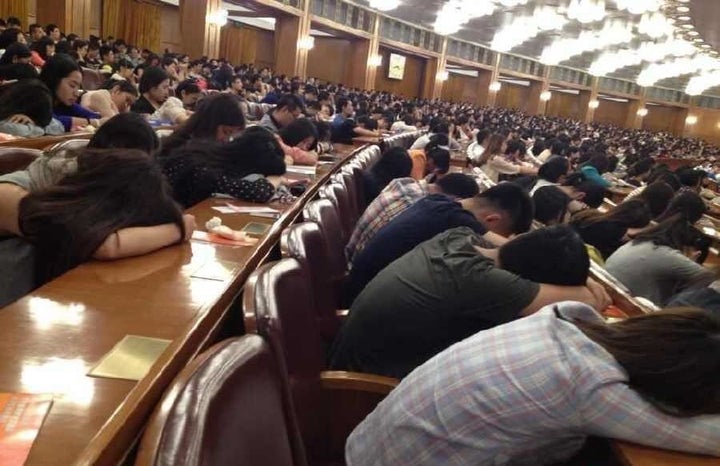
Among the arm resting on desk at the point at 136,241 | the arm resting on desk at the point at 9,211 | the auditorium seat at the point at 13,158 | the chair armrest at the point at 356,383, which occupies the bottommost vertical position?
the chair armrest at the point at 356,383

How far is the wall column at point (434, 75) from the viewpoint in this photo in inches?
957

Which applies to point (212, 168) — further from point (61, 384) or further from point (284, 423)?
point (284, 423)

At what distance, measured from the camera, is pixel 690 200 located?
180 inches

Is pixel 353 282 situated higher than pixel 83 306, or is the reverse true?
pixel 83 306

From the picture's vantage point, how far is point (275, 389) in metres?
1.05

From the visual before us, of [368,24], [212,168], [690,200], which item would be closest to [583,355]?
[212,168]

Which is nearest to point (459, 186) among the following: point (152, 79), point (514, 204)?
point (514, 204)

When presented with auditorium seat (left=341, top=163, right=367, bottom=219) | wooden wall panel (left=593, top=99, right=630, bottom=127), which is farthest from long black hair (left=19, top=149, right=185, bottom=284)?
wooden wall panel (left=593, top=99, right=630, bottom=127)

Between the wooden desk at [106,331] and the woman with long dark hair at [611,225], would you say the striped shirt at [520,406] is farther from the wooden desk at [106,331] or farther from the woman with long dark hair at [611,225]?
the woman with long dark hair at [611,225]

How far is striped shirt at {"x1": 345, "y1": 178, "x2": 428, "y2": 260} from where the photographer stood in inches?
123

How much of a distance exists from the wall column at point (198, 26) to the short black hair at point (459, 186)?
11.5 m

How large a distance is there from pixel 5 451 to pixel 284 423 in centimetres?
45

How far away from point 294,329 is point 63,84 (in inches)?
166

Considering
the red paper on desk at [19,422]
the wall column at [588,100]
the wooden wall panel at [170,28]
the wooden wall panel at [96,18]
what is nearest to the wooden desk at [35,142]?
the red paper on desk at [19,422]
